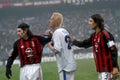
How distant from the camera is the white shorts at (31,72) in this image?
6.17 meters

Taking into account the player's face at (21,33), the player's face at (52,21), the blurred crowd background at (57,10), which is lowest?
the blurred crowd background at (57,10)

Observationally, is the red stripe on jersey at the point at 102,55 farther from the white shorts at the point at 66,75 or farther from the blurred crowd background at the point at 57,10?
the blurred crowd background at the point at 57,10

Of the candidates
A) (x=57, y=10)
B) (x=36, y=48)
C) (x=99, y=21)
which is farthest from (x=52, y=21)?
(x=57, y=10)

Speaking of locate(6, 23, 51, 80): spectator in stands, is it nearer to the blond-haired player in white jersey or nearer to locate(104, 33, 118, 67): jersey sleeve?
the blond-haired player in white jersey

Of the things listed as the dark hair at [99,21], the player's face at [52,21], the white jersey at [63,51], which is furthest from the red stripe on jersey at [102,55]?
the player's face at [52,21]

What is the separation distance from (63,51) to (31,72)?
0.70 metres

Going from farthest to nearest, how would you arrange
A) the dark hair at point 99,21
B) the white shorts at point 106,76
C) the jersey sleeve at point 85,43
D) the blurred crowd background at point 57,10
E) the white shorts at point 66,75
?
the blurred crowd background at point 57,10
the white shorts at point 66,75
the jersey sleeve at point 85,43
the dark hair at point 99,21
the white shorts at point 106,76

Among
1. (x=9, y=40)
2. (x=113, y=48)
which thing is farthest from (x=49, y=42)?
(x=9, y=40)

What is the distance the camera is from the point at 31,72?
6.18 meters

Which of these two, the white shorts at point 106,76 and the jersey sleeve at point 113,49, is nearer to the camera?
the jersey sleeve at point 113,49

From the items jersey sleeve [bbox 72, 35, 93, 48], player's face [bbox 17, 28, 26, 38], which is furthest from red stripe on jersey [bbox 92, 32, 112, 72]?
player's face [bbox 17, 28, 26, 38]

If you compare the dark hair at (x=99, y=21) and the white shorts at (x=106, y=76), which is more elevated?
the dark hair at (x=99, y=21)

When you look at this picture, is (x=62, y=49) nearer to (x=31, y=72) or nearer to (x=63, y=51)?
(x=63, y=51)

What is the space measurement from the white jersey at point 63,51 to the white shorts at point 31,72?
44cm
